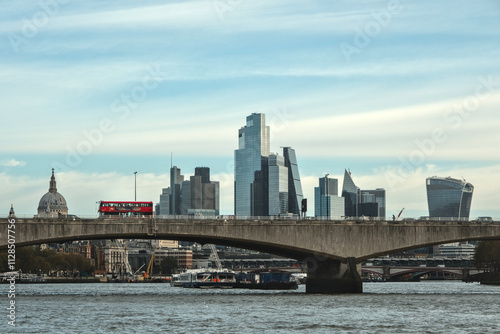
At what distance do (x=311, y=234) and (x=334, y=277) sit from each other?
272 inches

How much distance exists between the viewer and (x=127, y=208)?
127938mm

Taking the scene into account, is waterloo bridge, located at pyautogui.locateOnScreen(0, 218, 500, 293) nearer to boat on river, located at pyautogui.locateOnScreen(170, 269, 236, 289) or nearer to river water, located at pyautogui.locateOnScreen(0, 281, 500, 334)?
river water, located at pyautogui.locateOnScreen(0, 281, 500, 334)

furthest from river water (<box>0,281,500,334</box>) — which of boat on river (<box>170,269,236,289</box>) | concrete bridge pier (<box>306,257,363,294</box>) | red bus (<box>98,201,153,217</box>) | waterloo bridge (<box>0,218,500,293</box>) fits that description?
boat on river (<box>170,269,236,289</box>)

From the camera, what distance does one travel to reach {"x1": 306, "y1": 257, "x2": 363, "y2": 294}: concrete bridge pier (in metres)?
121

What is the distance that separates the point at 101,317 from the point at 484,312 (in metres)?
35.3

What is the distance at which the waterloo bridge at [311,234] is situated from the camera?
376 ft

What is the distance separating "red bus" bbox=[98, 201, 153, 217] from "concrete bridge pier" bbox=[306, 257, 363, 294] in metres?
23.7

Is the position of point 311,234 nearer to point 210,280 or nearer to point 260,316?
point 260,316

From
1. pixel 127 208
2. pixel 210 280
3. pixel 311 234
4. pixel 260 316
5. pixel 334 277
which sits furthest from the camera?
pixel 210 280

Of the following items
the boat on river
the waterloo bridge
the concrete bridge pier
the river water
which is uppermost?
the waterloo bridge

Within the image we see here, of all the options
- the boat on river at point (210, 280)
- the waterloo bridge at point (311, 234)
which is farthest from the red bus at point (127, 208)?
the boat on river at point (210, 280)

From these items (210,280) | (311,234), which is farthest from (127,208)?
(210,280)

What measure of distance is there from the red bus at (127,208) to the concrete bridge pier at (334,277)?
77.8 feet

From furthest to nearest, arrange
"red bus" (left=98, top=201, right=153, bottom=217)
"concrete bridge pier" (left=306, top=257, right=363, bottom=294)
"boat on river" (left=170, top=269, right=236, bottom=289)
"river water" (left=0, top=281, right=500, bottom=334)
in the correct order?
"boat on river" (left=170, top=269, right=236, bottom=289) < "red bus" (left=98, top=201, right=153, bottom=217) < "concrete bridge pier" (left=306, top=257, right=363, bottom=294) < "river water" (left=0, top=281, right=500, bottom=334)
